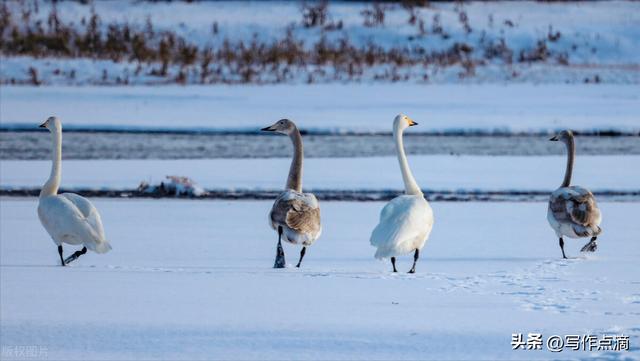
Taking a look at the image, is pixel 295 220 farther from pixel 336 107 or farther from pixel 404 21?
pixel 404 21

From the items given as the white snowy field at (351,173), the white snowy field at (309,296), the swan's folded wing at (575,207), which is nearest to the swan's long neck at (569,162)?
the white snowy field at (309,296)

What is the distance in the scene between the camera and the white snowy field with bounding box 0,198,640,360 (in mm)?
5156

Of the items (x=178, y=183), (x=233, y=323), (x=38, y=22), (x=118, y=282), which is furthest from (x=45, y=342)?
(x=38, y=22)

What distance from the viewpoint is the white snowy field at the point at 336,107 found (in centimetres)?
1834

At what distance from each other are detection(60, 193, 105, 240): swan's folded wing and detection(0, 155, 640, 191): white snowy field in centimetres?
485

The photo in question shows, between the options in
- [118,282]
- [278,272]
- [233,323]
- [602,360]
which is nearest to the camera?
[602,360]

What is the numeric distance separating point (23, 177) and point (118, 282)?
700cm

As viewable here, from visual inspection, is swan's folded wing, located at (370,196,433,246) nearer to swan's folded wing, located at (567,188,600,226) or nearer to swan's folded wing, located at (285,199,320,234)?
swan's folded wing, located at (285,199,320,234)

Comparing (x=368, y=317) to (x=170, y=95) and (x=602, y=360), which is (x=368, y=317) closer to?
(x=602, y=360)

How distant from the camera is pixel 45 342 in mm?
5164

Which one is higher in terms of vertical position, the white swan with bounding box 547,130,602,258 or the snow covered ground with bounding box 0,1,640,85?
the white swan with bounding box 547,130,602,258

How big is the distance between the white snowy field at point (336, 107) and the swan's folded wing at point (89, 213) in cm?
1039

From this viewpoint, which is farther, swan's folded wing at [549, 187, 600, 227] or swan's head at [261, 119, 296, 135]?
swan's head at [261, 119, 296, 135]

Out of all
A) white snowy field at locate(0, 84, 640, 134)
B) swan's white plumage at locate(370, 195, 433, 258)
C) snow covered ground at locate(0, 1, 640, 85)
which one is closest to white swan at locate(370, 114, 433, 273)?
swan's white plumage at locate(370, 195, 433, 258)
